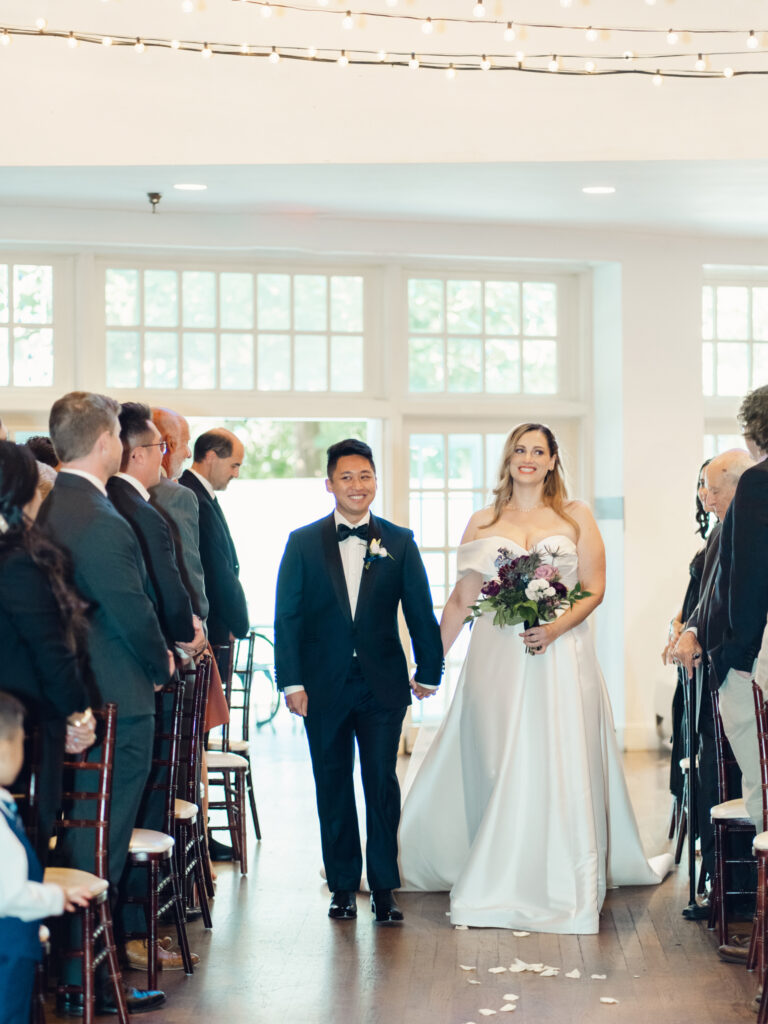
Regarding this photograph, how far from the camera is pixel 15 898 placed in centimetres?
292

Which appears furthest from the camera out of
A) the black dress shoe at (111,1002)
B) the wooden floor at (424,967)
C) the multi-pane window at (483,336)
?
the multi-pane window at (483,336)

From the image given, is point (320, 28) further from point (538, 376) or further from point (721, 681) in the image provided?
point (721, 681)

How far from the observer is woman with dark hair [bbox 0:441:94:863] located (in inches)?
128

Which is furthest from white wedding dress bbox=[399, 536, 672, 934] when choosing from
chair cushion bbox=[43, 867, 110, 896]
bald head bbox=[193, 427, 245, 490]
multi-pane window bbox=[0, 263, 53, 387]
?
multi-pane window bbox=[0, 263, 53, 387]

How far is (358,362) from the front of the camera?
9102 millimetres

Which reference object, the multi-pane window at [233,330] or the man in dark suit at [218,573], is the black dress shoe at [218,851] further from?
the multi-pane window at [233,330]

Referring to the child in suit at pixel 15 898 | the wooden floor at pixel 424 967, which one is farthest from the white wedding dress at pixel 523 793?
the child in suit at pixel 15 898

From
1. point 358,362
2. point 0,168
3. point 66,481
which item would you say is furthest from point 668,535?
point 66,481

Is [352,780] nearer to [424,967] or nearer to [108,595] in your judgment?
[424,967]

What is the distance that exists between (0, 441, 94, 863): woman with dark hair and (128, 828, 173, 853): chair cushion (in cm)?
72

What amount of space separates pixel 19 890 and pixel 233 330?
6.27 metres

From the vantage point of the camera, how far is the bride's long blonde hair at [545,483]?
5629mm

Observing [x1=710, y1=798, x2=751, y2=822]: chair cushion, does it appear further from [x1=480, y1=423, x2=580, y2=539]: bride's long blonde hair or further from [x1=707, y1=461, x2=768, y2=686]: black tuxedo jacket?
[x1=480, y1=423, x2=580, y2=539]: bride's long blonde hair

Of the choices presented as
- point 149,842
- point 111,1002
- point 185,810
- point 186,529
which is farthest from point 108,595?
point 186,529
